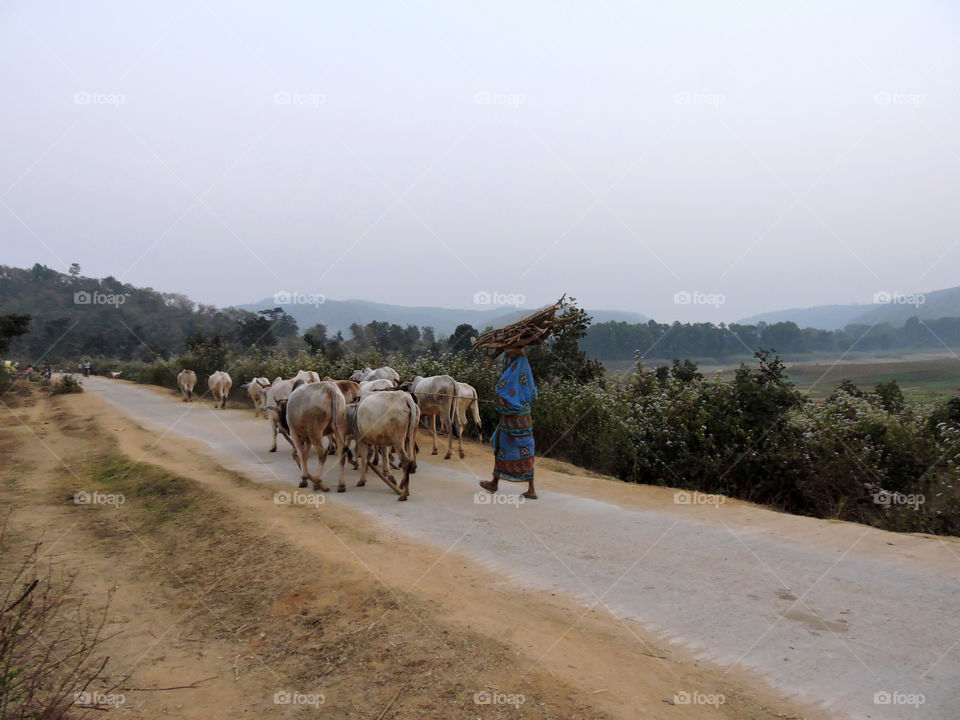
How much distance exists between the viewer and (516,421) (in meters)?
8.36

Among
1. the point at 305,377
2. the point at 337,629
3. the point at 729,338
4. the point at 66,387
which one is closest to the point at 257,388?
the point at 305,377

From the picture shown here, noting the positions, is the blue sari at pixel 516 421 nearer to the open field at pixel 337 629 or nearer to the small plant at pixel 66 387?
the open field at pixel 337 629

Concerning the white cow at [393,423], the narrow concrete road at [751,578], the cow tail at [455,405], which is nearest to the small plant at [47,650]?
the narrow concrete road at [751,578]

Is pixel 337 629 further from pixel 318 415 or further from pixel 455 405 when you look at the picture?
pixel 455 405

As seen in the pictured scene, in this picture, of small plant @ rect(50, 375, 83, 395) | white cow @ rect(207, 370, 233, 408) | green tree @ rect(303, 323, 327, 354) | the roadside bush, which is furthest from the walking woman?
small plant @ rect(50, 375, 83, 395)

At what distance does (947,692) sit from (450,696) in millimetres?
3076

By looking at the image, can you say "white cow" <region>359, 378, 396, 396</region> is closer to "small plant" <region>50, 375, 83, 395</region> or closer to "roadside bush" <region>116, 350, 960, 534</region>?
"roadside bush" <region>116, 350, 960, 534</region>

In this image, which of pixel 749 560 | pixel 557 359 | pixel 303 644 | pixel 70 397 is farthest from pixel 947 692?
pixel 70 397

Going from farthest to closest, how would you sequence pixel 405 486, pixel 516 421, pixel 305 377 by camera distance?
1. pixel 305 377
2. pixel 405 486
3. pixel 516 421

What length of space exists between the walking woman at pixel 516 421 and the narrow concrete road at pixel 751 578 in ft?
1.48

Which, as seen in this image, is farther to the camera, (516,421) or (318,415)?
(318,415)

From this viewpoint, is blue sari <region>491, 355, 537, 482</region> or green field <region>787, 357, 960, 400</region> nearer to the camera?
blue sari <region>491, 355, 537, 482</region>

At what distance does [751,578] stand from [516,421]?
3748 millimetres

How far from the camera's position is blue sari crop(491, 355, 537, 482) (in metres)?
Answer: 8.38
